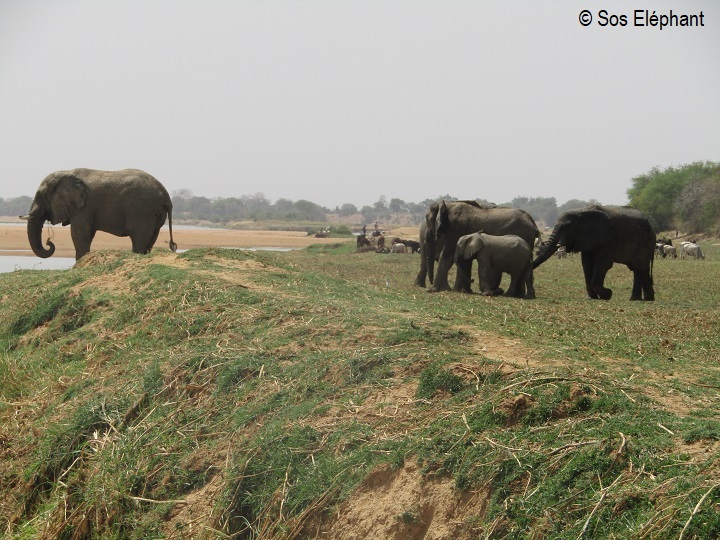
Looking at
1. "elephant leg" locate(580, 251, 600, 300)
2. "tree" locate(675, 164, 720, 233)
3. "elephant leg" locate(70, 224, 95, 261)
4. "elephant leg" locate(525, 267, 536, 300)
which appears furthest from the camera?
"tree" locate(675, 164, 720, 233)

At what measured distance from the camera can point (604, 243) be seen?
16906mm

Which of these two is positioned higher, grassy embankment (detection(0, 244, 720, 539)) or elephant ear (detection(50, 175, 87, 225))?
elephant ear (detection(50, 175, 87, 225))

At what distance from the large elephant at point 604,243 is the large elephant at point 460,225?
114cm

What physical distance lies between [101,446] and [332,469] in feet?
8.17

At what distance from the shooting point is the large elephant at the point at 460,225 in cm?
1819

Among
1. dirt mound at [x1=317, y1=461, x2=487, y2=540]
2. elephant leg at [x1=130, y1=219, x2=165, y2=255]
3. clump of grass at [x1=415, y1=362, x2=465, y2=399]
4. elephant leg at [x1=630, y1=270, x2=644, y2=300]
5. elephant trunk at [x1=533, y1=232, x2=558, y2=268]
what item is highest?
elephant leg at [x1=130, y1=219, x2=165, y2=255]

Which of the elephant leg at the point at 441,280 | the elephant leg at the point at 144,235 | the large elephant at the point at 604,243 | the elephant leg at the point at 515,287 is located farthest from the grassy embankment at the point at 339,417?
the elephant leg at the point at 144,235

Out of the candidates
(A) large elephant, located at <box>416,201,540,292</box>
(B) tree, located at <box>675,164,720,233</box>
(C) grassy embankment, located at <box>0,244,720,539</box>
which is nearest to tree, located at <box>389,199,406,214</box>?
(B) tree, located at <box>675,164,720,233</box>

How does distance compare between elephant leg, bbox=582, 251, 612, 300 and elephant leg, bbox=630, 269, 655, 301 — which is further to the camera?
elephant leg, bbox=630, 269, 655, 301

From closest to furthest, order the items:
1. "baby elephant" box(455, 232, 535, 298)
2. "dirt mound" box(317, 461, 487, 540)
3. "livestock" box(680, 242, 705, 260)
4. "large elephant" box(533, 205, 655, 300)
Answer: "dirt mound" box(317, 461, 487, 540) → "baby elephant" box(455, 232, 535, 298) → "large elephant" box(533, 205, 655, 300) → "livestock" box(680, 242, 705, 260)

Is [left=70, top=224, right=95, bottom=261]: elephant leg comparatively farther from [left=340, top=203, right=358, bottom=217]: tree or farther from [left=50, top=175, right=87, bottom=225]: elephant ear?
[left=340, top=203, right=358, bottom=217]: tree

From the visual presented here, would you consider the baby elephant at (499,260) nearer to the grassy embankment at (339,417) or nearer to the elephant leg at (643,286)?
the elephant leg at (643,286)

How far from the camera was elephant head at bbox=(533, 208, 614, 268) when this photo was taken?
16.9m

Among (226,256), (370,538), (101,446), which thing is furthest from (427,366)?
(226,256)
